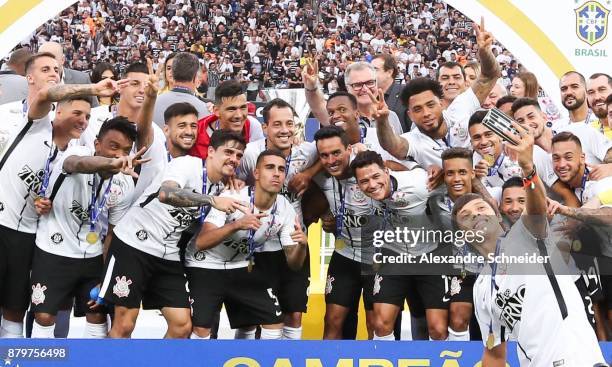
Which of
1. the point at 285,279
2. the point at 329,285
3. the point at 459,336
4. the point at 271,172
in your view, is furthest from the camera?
the point at 329,285

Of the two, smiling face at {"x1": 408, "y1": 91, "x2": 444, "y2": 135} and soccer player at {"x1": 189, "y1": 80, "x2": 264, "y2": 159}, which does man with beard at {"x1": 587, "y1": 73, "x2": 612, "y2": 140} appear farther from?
soccer player at {"x1": 189, "y1": 80, "x2": 264, "y2": 159}

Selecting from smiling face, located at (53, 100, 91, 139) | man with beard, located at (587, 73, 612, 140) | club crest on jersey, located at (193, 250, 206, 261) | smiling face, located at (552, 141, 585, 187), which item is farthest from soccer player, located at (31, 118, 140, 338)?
man with beard, located at (587, 73, 612, 140)

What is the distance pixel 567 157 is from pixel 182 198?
244 centimetres

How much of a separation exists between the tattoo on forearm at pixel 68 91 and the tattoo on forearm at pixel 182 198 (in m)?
0.74

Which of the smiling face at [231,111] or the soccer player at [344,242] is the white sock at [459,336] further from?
the smiling face at [231,111]

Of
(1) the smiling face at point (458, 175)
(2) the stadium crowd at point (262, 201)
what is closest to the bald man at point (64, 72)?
(2) the stadium crowd at point (262, 201)

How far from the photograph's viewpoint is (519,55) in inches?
276

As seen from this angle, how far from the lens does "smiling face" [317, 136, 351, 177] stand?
19.3 ft

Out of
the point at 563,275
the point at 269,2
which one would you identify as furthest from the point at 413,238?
the point at 269,2

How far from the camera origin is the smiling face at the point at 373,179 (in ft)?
19.1

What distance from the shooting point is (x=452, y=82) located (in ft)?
23.3

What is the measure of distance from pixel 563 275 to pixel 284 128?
2.04 meters

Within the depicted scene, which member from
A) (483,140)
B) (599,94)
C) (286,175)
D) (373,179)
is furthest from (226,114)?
(599,94)

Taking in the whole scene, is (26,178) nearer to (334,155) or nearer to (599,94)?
(334,155)
